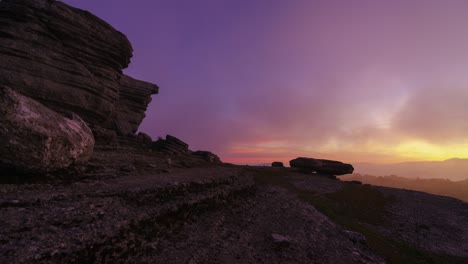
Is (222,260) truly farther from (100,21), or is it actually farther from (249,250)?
(100,21)

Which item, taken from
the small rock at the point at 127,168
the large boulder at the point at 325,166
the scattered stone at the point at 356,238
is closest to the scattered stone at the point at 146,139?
the small rock at the point at 127,168

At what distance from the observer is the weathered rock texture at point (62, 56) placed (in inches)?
1147

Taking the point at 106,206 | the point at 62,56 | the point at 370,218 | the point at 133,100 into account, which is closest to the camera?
the point at 106,206

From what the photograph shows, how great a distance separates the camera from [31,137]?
46.0 ft

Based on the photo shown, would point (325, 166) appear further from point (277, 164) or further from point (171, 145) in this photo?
point (171, 145)

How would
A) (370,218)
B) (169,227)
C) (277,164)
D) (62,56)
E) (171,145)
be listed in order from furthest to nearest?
(277,164), (171,145), (62,56), (370,218), (169,227)

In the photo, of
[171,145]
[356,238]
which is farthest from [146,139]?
[356,238]

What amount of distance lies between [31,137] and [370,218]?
114 feet

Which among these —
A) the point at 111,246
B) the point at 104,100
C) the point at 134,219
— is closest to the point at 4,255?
the point at 111,246

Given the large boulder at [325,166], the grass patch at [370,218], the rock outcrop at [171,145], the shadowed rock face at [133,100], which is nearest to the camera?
the grass patch at [370,218]

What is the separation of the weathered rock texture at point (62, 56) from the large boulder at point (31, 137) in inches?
737

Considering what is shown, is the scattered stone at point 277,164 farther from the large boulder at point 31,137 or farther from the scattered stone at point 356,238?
the large boulder at point 31,137

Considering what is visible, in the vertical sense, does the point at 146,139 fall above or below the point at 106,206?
above

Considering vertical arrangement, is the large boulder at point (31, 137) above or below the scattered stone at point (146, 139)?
below
